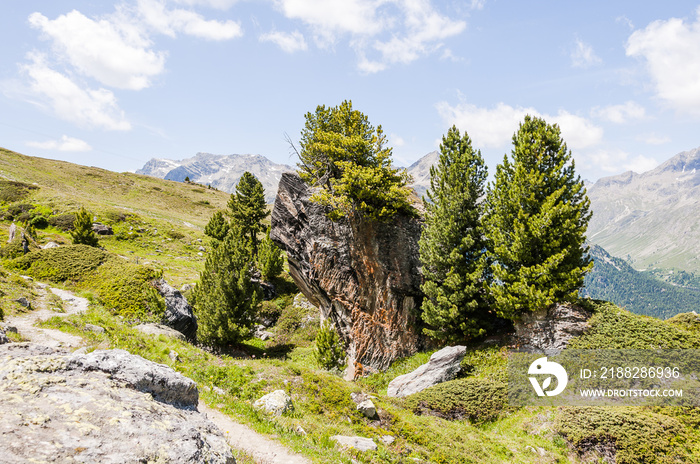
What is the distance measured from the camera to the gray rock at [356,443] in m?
11.8

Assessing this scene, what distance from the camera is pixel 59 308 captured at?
20531 mm

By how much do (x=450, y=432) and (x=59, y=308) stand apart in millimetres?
23868

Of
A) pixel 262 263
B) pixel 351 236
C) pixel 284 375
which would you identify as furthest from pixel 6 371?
pixel 262 263

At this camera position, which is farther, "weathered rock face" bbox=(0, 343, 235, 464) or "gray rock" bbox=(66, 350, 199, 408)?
"gray rock" bbox=(66, 350, 199, 408)

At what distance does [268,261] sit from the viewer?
→ 1826 inches

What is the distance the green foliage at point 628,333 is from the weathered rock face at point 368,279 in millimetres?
12630

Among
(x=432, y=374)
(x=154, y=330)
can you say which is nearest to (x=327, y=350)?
(x=432, y=374)

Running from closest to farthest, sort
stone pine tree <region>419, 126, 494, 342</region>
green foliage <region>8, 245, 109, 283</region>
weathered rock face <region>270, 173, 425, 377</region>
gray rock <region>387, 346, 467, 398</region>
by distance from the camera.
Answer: gray rock <region>387, 346, 467, 398</region>
stone pine tree <region>419, 126, 494, 342</region>
green foliage <region>8, 245, 109, 283</region>
weathered rock face <region>270, 173, 425, 377</region>

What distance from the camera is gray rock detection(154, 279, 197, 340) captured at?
88.7 ft

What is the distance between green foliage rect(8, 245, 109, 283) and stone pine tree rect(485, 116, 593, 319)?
3453 cm

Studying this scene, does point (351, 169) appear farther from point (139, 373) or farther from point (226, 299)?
point (139, 373)

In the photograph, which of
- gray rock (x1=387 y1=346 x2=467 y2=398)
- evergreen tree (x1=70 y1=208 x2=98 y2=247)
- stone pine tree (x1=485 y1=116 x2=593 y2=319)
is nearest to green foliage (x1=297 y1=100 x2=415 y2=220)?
stone pine tree (x1=485 y1=116 x2=593 y2=319)

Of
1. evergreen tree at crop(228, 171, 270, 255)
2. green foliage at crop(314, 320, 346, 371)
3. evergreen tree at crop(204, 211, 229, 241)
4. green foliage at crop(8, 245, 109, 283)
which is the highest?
evergreen tree at crop(228, 171, 270, 255)

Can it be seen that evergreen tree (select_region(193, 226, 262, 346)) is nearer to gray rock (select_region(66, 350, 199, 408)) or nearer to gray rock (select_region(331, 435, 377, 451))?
gray rock (select_region(331, 435, 377, 451))
